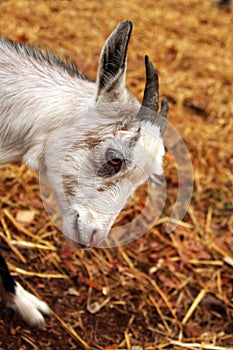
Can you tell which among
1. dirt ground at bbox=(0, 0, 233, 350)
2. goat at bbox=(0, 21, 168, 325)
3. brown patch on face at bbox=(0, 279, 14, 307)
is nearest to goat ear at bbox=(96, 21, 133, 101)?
goat at bbox=(0, 21, 168, 325)

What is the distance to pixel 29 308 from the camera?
3.28m

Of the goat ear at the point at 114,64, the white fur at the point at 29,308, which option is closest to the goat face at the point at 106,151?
the goat ear at the point at 114,64

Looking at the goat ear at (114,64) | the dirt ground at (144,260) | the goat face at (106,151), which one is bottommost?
the dirt ground at (144,260)

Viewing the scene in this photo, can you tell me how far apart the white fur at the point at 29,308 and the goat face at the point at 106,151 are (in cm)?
66

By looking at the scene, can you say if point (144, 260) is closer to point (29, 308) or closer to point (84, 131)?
point (29, 308)

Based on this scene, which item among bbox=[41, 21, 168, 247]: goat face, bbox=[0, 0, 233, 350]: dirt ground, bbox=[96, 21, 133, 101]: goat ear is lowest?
bbox=[0, 0, 233, 350]: dirt ground

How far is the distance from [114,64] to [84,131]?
364 millimetres

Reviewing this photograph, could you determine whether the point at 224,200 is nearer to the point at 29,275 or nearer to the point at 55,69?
the point at 29,275

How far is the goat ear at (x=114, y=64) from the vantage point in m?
2.60

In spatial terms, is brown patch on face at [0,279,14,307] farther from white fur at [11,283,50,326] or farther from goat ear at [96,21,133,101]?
goat ear at [96,21,133,101]

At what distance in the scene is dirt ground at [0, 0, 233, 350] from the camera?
3508 millimetres

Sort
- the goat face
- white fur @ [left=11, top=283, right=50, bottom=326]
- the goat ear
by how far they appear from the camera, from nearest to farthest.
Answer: the goat ear < the goat face < white fur @ [left=11, top=283, right=50, bottom=326]

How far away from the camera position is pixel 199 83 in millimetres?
6203

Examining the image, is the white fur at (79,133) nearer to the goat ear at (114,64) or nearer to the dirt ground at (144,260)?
the goat ear at (114,64)
